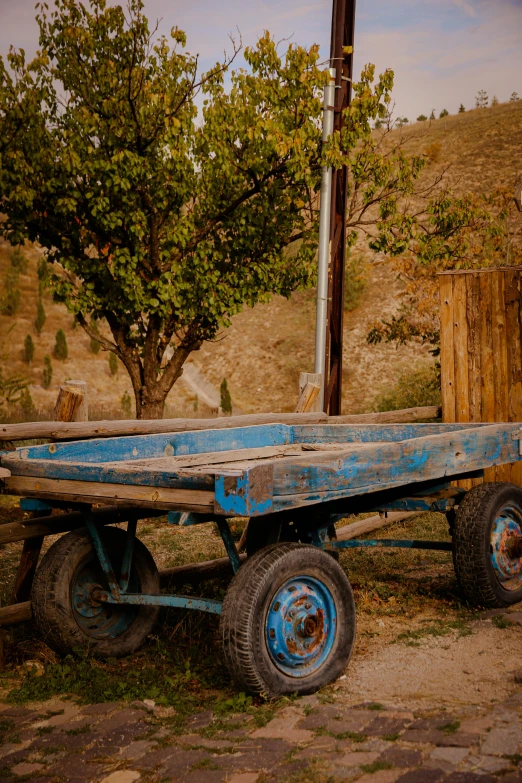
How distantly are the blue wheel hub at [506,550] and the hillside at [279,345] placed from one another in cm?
1884

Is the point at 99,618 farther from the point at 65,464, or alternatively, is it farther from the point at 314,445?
the point at 314,445

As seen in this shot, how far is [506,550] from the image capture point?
476cm

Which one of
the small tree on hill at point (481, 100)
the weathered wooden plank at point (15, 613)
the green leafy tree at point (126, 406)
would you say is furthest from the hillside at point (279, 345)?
the weathered wooden plank at point (15, 613)

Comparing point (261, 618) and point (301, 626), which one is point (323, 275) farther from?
point (261, 618)

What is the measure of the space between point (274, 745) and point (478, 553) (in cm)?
210

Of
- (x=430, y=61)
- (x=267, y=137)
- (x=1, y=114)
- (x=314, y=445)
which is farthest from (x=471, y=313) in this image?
(x=430, y=61)

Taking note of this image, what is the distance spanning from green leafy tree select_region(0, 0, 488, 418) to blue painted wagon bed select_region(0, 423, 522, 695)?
5.98 metres

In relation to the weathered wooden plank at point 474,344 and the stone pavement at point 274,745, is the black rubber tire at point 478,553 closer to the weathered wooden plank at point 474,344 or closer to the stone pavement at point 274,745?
the stone pavement at point 274,745

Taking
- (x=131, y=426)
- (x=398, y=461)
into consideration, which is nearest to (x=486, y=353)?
(x=131, y=426)

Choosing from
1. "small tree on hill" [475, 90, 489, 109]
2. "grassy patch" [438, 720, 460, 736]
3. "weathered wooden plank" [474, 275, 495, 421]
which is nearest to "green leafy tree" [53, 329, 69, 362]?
"weathered wooden plank" [474, 275, 495, 421]

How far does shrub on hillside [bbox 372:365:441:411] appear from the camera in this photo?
1836cm

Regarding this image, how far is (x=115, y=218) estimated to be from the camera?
10.3 metres

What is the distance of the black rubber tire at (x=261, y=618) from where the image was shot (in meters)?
3.15

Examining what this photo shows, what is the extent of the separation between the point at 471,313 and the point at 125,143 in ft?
19.0
